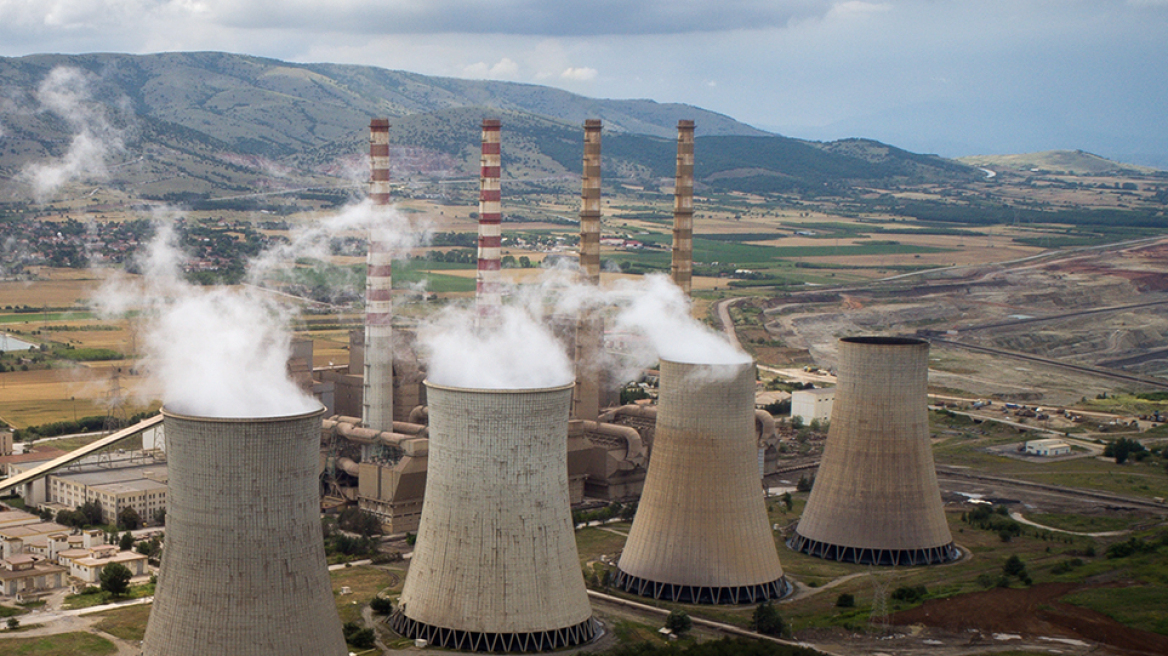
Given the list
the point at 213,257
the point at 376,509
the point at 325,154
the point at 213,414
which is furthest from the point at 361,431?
the point at 325,154

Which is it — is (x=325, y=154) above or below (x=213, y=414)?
above

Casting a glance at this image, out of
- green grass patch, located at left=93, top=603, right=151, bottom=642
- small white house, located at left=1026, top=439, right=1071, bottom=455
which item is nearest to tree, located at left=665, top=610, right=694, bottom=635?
green grass patch, located at left=93, top=603, right=151, bottom=642

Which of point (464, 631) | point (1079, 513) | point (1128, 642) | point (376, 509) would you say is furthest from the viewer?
point (1079, 513)

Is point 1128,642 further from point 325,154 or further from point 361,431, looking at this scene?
point 325,154

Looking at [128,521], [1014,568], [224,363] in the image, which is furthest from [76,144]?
[1014,568]

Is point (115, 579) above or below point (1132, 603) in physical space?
below

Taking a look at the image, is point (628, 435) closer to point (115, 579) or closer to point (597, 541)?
point (597, 541)

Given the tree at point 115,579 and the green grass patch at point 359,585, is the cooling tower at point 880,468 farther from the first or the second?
the tree at point 115,579
